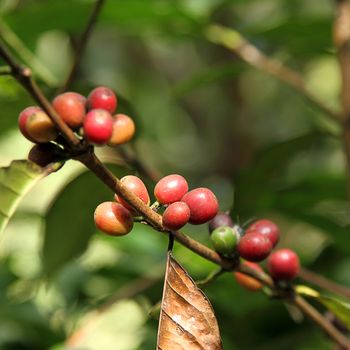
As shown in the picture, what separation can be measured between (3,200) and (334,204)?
1271mm

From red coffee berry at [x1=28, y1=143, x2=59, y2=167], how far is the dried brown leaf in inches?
5.7

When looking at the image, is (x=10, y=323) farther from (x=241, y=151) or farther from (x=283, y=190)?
(x=241, y=151)

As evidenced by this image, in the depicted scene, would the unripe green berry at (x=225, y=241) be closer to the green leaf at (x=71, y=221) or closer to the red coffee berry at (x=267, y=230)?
the red coffee berry at (x=267, y=230)

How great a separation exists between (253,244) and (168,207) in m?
0.13

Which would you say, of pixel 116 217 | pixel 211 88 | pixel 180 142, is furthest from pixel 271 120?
pixel 116 217

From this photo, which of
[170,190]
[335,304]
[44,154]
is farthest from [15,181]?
[335,304]

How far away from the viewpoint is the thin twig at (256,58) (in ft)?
5.09

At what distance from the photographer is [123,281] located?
1.59 metres

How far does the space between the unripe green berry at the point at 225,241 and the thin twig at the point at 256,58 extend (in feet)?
2.40

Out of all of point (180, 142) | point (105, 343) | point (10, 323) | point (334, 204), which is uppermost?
point (10, 323)

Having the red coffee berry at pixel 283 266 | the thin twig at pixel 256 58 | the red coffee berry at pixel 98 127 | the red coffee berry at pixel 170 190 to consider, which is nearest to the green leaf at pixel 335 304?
the red coffee berry at pixel 283 266

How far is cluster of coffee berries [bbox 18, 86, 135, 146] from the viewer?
67 centimetres

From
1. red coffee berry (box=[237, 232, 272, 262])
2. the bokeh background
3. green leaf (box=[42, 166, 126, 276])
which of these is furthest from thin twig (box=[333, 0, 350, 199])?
red coffee berry (box=[237, 232, 272, 262])

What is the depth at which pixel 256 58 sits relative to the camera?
5.36 ft
